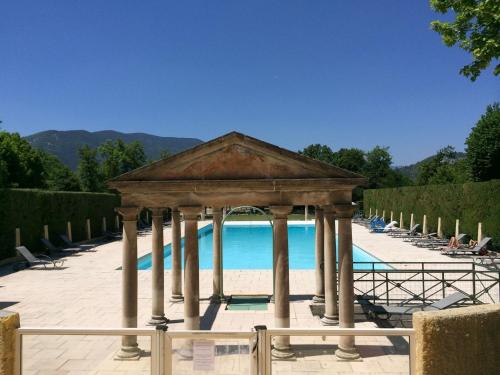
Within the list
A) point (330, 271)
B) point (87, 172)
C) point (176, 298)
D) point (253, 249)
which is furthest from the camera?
point (87, 172)

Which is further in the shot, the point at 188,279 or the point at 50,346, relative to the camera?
the point at 188,279

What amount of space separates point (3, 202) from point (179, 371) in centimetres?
2072

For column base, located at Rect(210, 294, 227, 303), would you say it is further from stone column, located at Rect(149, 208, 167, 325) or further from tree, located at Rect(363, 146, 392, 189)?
tree, located at Rect(363, 146, 392, 189)

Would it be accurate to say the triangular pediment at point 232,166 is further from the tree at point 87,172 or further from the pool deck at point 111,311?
the tree at point 87,172

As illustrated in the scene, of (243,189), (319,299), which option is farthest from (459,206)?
(243,189)

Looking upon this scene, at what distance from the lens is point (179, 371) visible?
18.8ft

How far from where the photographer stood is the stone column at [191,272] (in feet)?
29.6

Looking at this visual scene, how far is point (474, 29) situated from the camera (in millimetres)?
11531

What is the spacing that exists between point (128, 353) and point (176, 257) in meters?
6.02

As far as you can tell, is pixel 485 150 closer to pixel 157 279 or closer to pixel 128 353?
pixel 157 279

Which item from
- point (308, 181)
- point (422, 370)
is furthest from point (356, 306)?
point (422, 370)

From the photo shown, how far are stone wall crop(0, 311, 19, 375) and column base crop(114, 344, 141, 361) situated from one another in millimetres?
1902

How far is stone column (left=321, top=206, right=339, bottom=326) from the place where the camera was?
10417mm

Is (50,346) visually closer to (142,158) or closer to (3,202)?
(3,202)
